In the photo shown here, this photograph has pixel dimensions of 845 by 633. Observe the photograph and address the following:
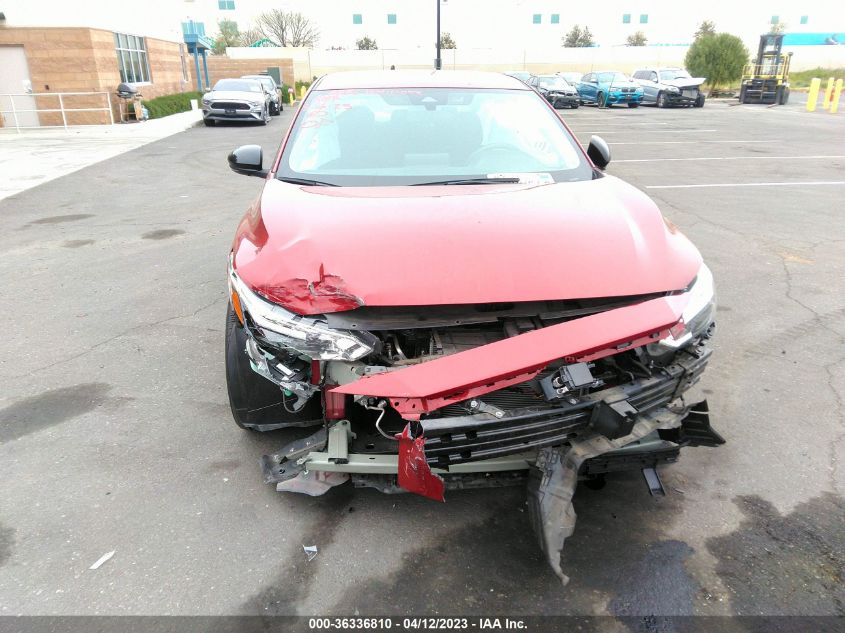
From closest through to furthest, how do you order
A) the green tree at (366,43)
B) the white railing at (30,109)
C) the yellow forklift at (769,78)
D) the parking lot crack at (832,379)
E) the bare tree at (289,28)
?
the parking lot crack at (832,379) < the white railing at (30,109) < the yellow forklift at (769,78) < the bare tree at (289,28) < the green tree at (366,43)

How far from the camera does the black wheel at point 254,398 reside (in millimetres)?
2785

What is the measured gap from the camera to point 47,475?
3.01 meters

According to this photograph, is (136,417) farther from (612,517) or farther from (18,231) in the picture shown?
(18,231)

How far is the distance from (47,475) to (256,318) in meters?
1.59

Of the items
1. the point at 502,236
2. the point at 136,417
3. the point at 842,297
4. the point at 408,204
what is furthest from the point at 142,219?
the point at 842,297

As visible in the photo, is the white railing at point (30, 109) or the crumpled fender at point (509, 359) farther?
the white railing at point (30, 109)

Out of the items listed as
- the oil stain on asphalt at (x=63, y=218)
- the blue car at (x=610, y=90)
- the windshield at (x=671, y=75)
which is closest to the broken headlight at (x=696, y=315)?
the oil stain on asphalt at (x=63, y=218)

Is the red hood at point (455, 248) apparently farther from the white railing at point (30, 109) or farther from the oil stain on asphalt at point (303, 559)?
the white railing at point (30, 109)

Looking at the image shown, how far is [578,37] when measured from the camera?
2955 inches

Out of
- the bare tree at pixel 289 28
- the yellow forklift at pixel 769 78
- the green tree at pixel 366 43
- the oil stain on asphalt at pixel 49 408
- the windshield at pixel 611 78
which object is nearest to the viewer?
the oil stain on asphalt at pixel 49 408

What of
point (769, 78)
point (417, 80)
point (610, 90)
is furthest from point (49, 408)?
point (769, 78)

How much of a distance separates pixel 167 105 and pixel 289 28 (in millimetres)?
50746

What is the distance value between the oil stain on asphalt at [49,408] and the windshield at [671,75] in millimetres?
31529

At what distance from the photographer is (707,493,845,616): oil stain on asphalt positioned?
2279 millimetres
